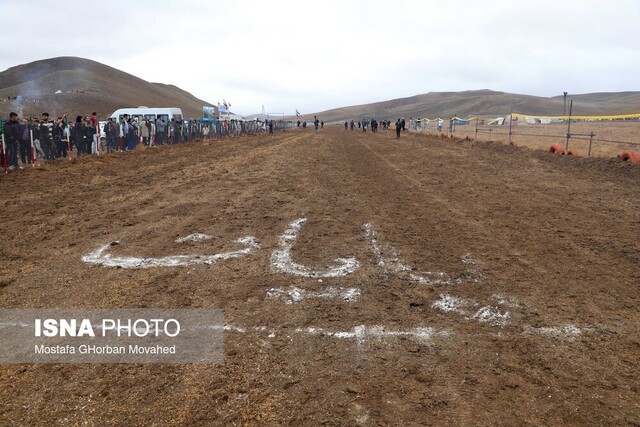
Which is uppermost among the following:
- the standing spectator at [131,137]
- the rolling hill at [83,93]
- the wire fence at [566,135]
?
the rolling hill at [83,93]

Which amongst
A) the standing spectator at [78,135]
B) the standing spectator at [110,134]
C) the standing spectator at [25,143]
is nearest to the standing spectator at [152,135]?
the standing spectator at [110,134]

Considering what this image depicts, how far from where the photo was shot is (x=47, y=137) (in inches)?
700

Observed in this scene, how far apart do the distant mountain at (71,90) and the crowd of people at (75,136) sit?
110 ft

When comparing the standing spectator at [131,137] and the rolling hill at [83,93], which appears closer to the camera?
the standing spectator at [131,137]

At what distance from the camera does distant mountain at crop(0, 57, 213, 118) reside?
6881 centimetres

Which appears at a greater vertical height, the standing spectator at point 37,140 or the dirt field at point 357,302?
the standing spectator at point 37,140

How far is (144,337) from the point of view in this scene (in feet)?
12.7

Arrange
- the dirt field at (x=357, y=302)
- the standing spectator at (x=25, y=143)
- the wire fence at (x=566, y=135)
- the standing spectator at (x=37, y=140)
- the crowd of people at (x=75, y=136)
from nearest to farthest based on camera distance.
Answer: the dirt field at (x=357, y=302) → the crowd of people at (x=75, y=136) → the standing spectator at (x=25, y=143) → the standing spectator at (x=37, y=140) → the wire fence at (x=566, y=135)

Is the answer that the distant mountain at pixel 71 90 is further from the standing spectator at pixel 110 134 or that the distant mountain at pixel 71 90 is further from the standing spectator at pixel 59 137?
the standing spectator at pixel 59 137

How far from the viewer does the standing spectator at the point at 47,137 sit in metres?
17.4

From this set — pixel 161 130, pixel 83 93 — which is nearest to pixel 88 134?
pixel 161 130

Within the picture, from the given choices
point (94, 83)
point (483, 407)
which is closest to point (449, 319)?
point (483, 407)

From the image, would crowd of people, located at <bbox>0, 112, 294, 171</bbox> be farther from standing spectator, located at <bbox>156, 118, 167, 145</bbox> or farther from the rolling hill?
the rolling hill

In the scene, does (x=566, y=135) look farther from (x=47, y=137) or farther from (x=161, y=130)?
(x=161, y=130)
